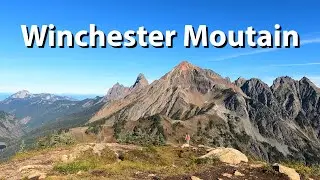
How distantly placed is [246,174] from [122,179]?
383 inches

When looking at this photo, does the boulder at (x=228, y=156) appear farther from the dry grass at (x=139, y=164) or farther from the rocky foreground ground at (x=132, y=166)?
the dry grass at (x=139, y=164)

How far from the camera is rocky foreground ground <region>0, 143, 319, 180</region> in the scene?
1220 inches

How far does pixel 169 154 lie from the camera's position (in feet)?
156

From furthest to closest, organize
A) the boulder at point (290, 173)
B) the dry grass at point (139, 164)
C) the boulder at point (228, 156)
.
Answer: the boulder at point (228, 156)
the dry grass at point (139, 164)
the boulder at point (290, 173)

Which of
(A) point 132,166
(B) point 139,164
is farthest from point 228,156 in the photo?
(A) point 132,166

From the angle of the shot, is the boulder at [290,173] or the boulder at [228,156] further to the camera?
the boulder at [228,156]

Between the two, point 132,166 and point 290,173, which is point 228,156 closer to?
point 290,173

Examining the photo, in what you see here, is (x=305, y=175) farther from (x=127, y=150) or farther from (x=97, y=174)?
(x=127, y=150)

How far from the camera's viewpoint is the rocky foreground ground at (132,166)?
3100 centimetres

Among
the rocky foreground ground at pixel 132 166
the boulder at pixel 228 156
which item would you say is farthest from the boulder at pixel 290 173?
the boulder at pixel 228 156

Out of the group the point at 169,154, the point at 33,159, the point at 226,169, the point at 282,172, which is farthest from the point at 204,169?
the point at 33,159

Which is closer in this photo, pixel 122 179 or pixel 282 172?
pixel 122 179

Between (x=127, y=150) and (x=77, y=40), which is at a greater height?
(x=77, y=40)

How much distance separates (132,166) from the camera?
35906 mm
